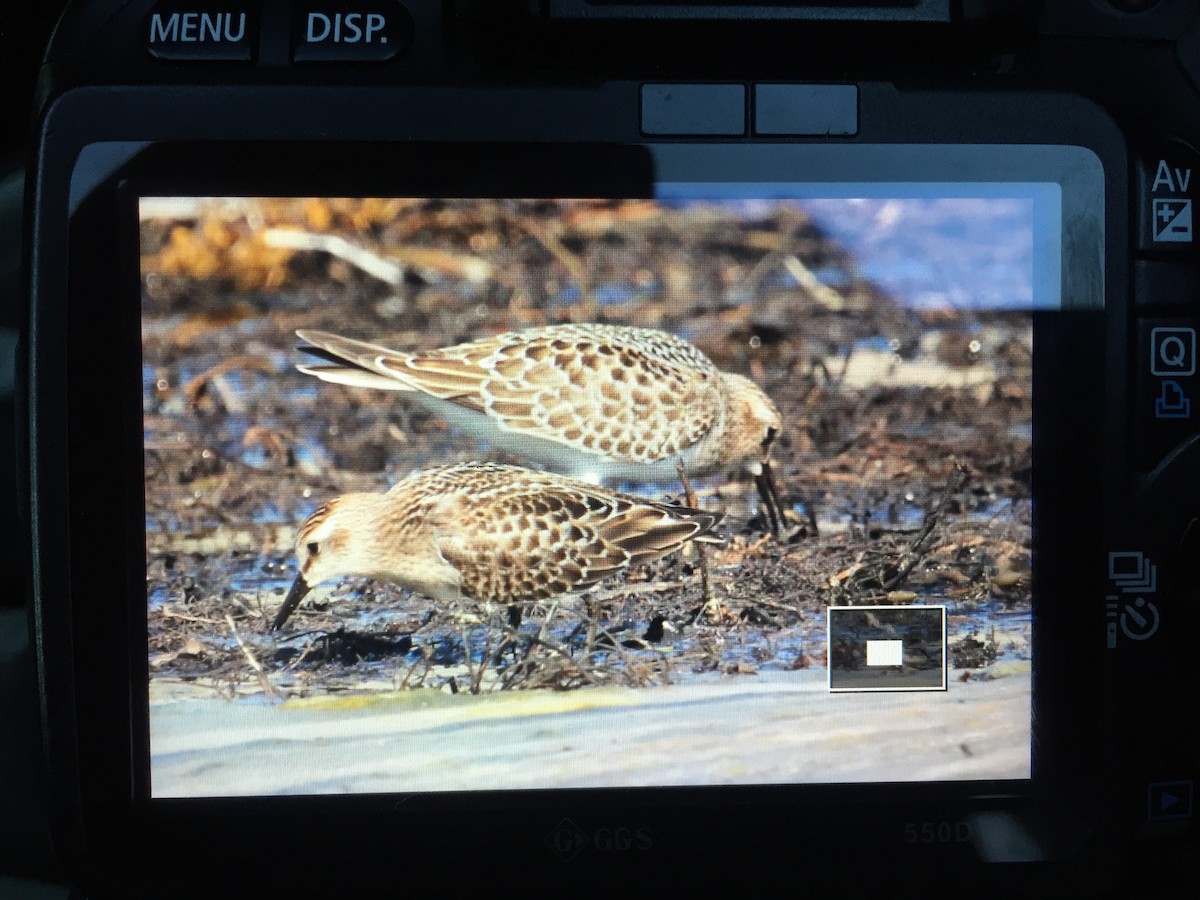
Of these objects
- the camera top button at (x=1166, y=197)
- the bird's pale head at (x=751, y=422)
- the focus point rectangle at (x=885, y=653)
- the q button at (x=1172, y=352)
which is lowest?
the focus point rectangle at (x=885, y=653)

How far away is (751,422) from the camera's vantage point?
0.48 m

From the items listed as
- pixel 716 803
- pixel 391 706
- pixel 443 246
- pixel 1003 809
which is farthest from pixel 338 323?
pixel 1003 809

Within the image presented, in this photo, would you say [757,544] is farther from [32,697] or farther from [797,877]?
[32,697]

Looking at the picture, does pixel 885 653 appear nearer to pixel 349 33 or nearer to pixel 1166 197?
pixel 1166 197

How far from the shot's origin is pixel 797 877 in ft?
1.62

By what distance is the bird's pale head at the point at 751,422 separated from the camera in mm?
478

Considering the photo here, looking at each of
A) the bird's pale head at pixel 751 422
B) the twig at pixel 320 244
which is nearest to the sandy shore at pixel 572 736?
the bird's pale head at pixel 751 422

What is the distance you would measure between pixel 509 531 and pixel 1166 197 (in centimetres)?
36

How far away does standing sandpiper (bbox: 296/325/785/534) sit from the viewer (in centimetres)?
48

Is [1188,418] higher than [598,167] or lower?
lower

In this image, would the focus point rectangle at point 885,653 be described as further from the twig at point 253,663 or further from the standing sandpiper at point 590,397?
the twig at point 253,663

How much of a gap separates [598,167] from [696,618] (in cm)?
22

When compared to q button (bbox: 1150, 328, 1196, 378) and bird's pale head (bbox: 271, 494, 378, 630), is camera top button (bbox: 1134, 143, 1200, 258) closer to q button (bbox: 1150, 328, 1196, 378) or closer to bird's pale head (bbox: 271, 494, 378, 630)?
q button (bbox: 1150, 328, 1196, 378)

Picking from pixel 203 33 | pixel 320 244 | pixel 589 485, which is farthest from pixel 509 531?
pixel 203 33
